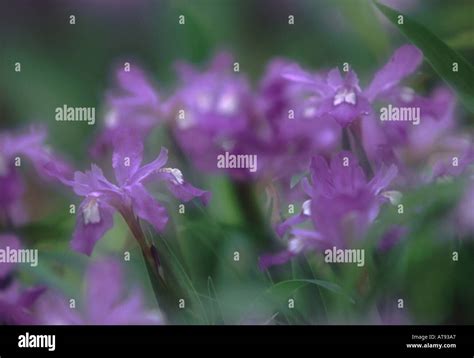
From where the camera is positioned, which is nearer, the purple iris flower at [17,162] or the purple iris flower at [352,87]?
the purple iris flower at [352,87]

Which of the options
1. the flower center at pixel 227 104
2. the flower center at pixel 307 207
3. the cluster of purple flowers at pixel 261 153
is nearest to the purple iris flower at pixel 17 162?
the cluster of purple flowers at pixel 261 153

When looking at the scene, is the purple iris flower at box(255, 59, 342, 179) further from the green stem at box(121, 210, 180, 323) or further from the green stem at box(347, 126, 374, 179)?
the green stem at box(121, 210, 180, 323)

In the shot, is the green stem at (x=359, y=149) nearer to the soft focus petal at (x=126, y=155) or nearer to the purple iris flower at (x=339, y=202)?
the purple iris flower at (x=339, y=202)

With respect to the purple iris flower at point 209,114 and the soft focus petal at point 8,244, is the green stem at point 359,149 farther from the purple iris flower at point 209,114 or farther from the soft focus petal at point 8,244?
the soft focus petal at point 8,244

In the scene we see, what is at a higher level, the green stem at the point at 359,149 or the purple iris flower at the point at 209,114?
the purple iris flower at the point at 209,114

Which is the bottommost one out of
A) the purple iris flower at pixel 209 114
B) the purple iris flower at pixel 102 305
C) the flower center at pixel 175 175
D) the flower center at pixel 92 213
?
the purple iris flower at pixel 102 305

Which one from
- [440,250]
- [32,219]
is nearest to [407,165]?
[440,250]

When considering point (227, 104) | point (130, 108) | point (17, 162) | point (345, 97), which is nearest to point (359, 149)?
point (345, 97)
